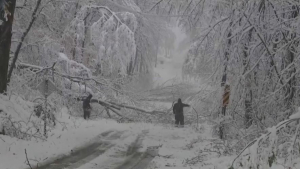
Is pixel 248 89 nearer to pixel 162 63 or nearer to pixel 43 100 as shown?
pixel 43 100

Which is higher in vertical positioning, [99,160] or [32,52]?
[32,52]

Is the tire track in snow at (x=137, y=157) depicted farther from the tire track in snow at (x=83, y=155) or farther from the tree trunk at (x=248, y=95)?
the tree trunk at (x=248, y=95)

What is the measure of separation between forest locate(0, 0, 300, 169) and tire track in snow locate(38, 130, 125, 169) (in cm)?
54

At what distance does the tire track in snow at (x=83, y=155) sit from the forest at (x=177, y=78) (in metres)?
0.54

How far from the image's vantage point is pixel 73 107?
57.7 ft

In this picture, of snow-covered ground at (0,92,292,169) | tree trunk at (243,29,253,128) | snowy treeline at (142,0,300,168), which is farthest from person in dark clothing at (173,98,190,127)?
tree trunk at (243,29,253,128)

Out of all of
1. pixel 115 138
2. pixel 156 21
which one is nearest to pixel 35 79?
pixel 115 138

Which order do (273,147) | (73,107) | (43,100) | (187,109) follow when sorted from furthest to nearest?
(187,109), (73,107), (43,100), (273,147)

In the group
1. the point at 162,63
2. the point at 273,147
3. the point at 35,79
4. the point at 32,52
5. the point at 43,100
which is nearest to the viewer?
the point at 273,147

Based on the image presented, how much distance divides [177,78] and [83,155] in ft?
38.5

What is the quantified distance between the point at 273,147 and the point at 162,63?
128ft

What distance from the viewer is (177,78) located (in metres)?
20.6

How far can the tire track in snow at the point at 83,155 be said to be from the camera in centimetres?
825

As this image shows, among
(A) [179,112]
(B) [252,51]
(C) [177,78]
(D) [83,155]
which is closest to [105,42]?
(C) [177,78]
